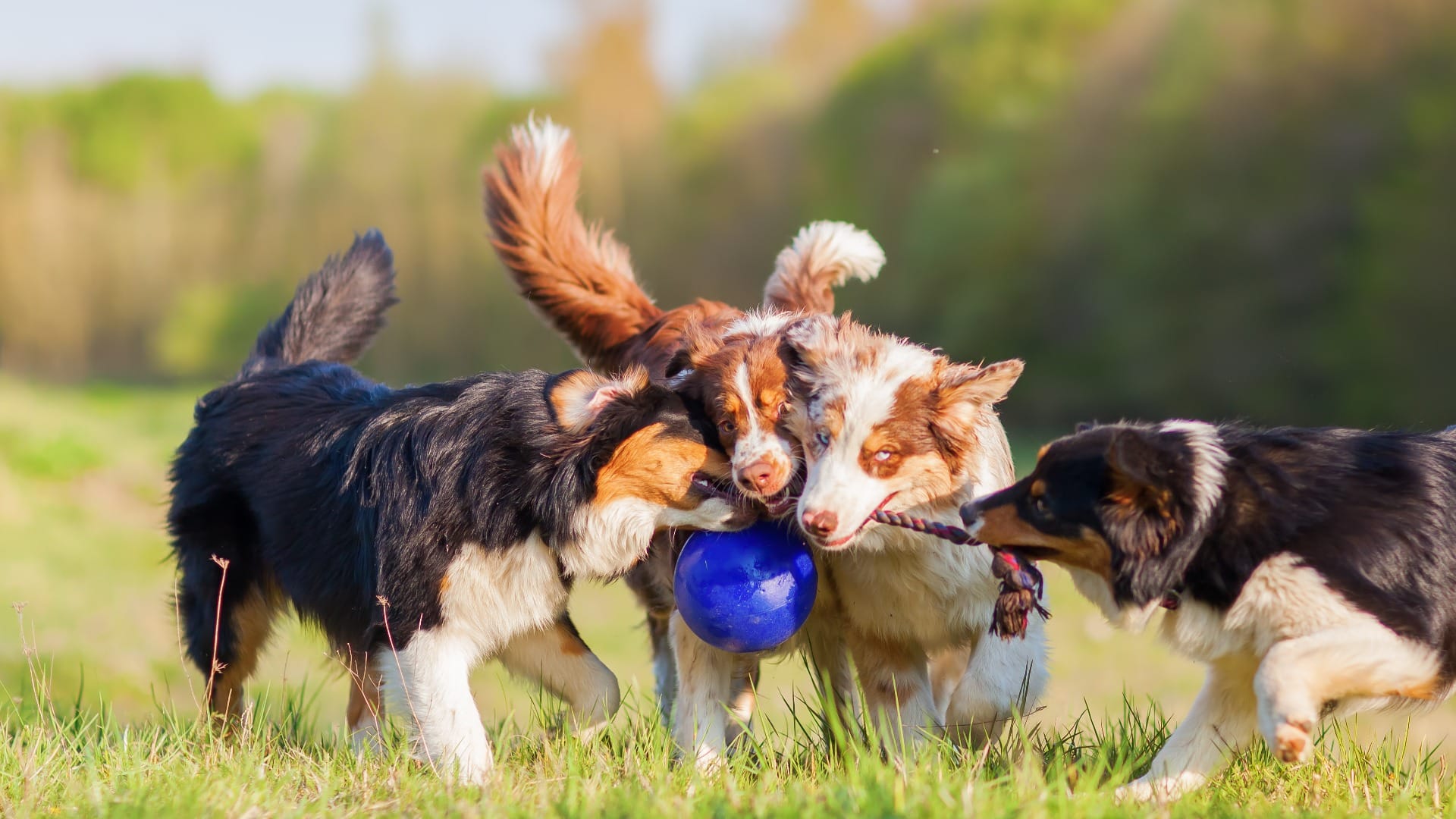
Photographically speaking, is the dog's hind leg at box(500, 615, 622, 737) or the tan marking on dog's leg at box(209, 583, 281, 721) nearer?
the dog's hind leg at box(500, 615, 622, 737)

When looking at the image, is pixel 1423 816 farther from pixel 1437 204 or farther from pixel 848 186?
pixel 848 186

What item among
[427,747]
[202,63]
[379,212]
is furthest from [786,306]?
[202,63]

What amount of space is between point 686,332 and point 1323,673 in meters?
2.51

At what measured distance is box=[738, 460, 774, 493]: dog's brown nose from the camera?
13.3 feet

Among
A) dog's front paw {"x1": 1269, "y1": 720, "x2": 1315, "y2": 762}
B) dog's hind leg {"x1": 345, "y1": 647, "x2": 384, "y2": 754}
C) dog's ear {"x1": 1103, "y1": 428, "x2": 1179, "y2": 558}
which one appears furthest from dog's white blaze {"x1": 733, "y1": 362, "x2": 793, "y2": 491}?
dog's front paw {"x1": 1269, "y1": 720, "x2": 1315, "y2": 762}

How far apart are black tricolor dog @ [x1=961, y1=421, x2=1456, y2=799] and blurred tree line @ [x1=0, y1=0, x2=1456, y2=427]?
10.7 meters

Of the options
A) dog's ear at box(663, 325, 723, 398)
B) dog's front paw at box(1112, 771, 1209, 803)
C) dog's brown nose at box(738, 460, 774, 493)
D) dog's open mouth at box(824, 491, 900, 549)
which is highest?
dog's ear at box(663, 325, 723, 398)

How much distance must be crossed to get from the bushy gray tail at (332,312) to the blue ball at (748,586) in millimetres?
2333

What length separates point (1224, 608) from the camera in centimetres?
358

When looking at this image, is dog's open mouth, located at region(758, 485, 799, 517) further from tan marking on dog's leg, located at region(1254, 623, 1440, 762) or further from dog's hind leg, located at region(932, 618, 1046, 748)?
tan marking on dog's leg, located at region(1254, 623, 1440, 762)

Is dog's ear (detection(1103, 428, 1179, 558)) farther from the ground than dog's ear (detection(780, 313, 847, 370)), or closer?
closer

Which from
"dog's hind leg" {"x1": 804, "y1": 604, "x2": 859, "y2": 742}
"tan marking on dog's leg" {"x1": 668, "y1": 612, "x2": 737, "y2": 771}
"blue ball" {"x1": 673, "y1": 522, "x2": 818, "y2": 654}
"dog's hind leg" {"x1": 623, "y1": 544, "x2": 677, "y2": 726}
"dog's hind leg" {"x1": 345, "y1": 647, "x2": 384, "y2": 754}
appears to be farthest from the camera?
"dog's hind leg" {"x1": 623, "y1": 544, "x2": 677, "y2": 726}

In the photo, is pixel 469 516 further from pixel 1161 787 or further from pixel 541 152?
pixel 541 152

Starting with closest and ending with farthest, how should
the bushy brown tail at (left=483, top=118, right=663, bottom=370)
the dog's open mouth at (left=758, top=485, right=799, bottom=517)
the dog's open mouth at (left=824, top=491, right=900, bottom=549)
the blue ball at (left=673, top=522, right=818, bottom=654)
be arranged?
the dog's open mouth at (left=824, top=491, right=900, bottom=549)
the blue ball at (left=673, top=522, right=818, bottom=654)
the dog's open mouth at (left=758, top=485, right=799, bottom=517)
the bushy brown tail at (left=483, top=118, right=663, bottom=370)
